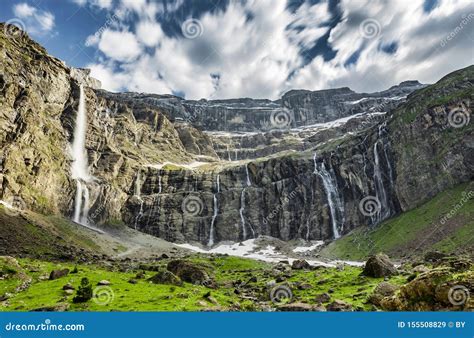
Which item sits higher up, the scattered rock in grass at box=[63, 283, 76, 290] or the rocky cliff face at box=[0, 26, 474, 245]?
the rocky cliff face at box=[0, 26, 474, 245]

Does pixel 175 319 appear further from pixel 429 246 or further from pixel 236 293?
pixel 429 246

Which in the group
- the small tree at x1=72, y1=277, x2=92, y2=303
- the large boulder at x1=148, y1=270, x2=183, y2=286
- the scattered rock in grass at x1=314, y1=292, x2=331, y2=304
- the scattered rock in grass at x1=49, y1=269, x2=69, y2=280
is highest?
the scattered rock in grass at x1=49, y1=269, x2=69, y2=280

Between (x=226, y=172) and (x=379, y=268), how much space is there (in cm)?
14523

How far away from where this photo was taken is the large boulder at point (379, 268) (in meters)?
42.6

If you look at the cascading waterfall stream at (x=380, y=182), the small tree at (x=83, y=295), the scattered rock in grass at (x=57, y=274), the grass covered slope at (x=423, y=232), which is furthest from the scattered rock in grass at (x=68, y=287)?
the cascading waterfall stream at (x=380, y=182)

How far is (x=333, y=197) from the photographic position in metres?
162

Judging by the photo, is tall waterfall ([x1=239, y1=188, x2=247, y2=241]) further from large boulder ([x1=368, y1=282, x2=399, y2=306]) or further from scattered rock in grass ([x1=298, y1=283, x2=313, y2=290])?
large boulder ([x1=368, y1=282, x2=399, y2=306])

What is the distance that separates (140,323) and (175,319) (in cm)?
198

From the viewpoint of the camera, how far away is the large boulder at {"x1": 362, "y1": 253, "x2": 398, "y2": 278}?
140 feet

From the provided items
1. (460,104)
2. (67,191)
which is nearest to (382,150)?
(460,104)

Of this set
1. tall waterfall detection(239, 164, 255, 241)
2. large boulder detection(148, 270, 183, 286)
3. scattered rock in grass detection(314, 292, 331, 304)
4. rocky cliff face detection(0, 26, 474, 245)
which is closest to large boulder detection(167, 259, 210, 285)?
large boulder detection(148, 270, 183, 286)

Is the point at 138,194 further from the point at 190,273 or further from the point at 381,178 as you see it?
the point at 190,273

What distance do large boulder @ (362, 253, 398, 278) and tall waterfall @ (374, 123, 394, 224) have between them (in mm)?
103386

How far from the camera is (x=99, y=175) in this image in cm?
15562
